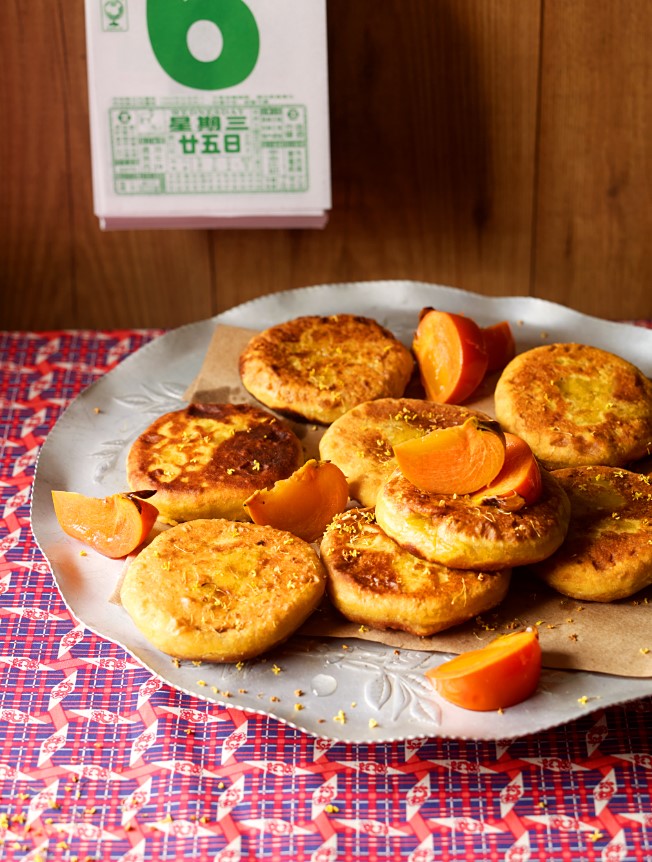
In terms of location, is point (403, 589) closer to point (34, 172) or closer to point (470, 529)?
point (470, 529)

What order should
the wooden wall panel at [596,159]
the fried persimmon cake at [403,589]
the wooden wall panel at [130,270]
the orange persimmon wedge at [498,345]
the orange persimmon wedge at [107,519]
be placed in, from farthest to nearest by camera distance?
the wooden wall panel at [130,270]
the wooden wall panel at [596,159]
the orange persimmon wedge at [498,345]
the orange persimmon wedge at [107,519]
the fried persimmon cake at [403,589]

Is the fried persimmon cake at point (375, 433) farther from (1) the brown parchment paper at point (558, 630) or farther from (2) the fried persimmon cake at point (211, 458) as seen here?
(1) the brown parchment paper at point (558, 630)

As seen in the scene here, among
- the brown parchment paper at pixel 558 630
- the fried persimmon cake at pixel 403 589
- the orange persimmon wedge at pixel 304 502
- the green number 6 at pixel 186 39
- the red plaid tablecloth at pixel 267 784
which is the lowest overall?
the red plaid tablecloth at pixel 267 784

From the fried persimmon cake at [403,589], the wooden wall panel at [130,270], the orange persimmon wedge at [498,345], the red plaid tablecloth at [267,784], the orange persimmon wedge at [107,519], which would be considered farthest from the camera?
the wooden wall panel at [130,270]

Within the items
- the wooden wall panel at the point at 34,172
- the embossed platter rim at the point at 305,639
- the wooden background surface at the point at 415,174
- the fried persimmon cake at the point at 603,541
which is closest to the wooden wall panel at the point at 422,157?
the wooden background surface at the point at 415,174

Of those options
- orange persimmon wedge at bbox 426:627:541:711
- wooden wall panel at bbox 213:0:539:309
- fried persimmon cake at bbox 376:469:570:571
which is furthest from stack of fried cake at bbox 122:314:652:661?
wooden wall panel at bbox 213:0:539:309
